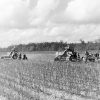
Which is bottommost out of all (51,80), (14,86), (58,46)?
(14,86)

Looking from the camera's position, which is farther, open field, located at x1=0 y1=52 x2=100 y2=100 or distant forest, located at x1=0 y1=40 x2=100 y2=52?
distant forest, located at x1=0 y1=40 x2=100 y2=52

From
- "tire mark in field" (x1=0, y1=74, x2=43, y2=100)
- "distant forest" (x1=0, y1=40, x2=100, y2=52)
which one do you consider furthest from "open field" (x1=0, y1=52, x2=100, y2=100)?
"distant forest" (x1=0, y1=40, x2=100, y2=52)

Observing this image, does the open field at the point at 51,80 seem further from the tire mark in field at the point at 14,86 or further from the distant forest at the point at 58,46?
the distant forest at the point at 58,46

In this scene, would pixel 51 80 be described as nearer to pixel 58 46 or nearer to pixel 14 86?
pixel 14 86

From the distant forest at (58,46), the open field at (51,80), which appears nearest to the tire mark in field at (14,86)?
the open field at (51,80)

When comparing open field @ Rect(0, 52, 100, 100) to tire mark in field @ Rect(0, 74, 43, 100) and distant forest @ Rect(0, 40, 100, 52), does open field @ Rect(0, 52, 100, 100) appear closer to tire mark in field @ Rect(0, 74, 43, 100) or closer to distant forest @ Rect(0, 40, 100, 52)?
tire mark in field @ Rect(0, 74, 43, 100)

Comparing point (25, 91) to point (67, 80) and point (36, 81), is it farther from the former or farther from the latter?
point (67, 80)

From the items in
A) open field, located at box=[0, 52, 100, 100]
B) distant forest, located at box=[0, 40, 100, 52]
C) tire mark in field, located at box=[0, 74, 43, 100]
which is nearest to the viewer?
A: open field, located at box=[0, 52, 100, 100]

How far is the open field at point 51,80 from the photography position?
9578 millimetres

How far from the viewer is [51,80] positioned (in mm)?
12180

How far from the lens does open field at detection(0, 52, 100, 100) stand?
958cm

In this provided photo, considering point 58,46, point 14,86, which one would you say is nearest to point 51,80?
point 14,86

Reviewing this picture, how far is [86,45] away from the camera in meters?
15.3

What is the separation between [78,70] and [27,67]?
18.0 feet
